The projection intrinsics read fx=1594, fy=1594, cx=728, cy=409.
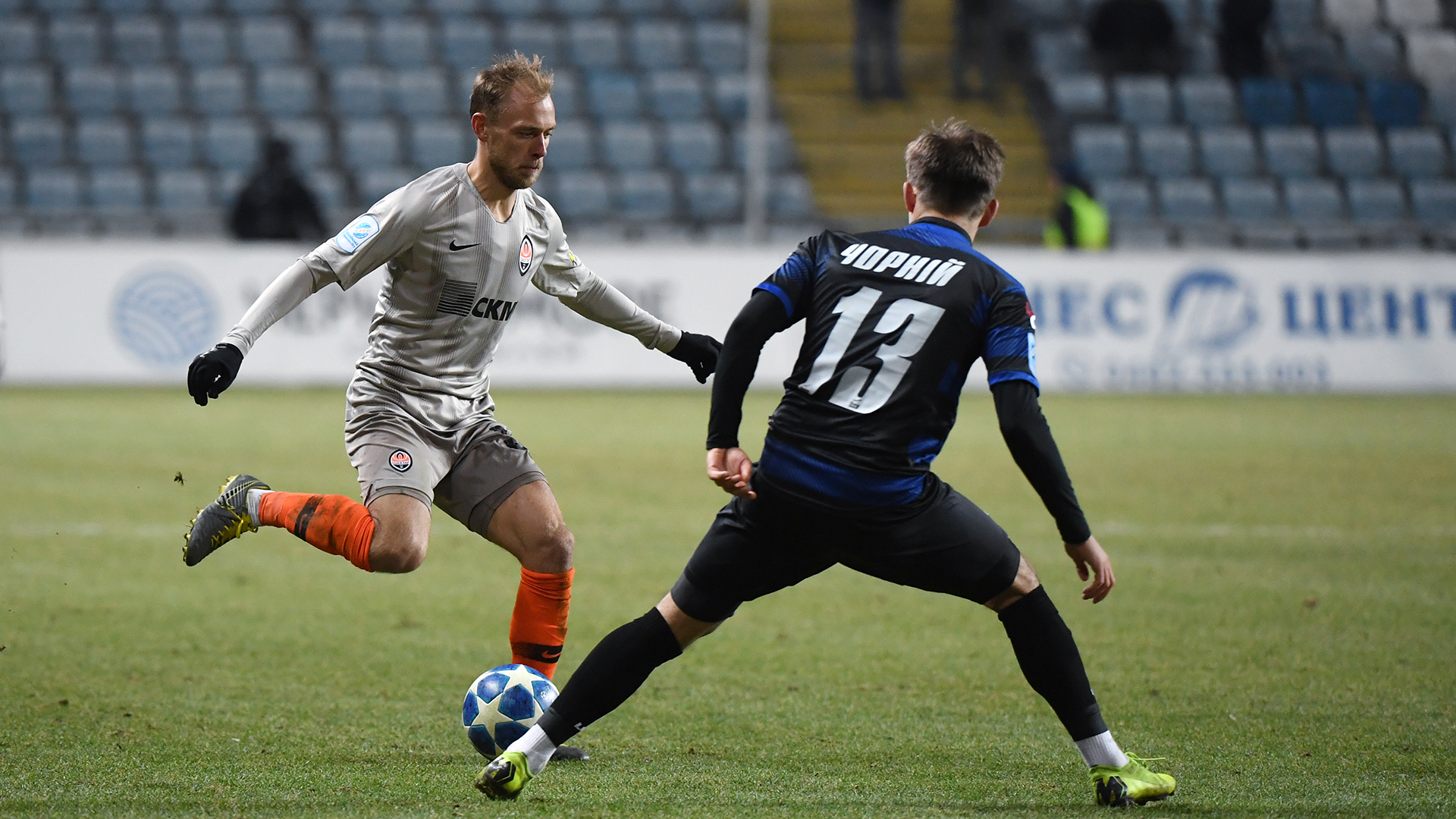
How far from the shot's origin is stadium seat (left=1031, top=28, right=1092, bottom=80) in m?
24.0

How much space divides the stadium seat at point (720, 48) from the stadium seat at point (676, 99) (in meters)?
0.83

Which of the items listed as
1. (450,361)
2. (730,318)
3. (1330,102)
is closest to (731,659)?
(450,361)

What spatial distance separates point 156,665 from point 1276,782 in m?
3.88

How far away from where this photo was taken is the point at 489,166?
4766 millimetres

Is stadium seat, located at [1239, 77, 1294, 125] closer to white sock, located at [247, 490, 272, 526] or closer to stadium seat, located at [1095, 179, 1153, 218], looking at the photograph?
stadium seat, located at [1095, 179, 1153, 218]

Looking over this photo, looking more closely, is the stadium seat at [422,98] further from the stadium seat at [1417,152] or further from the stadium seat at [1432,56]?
the stadium seat at [1432,56]

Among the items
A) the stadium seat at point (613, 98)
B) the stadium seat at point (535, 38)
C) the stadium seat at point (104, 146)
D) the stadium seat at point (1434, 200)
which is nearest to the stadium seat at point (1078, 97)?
the stadium seat at point (1434, 200)

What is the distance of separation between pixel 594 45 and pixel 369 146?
404 cm

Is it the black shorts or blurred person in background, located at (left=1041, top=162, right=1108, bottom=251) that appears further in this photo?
blurred person in background, located at (left=1041, top=162, right=1108, bottom=251)

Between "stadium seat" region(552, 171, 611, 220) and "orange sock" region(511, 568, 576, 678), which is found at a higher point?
"orange sock" region(511, 568, 576, 678)

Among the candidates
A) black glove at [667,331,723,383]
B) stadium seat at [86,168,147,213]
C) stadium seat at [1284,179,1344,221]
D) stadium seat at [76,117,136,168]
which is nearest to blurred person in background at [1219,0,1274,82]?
stadium seat at [1284,179,1344,221]

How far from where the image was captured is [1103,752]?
13.5 feet

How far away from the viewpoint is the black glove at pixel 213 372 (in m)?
4.25

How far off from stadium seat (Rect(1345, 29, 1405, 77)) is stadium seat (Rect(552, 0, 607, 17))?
11196 millimetres
